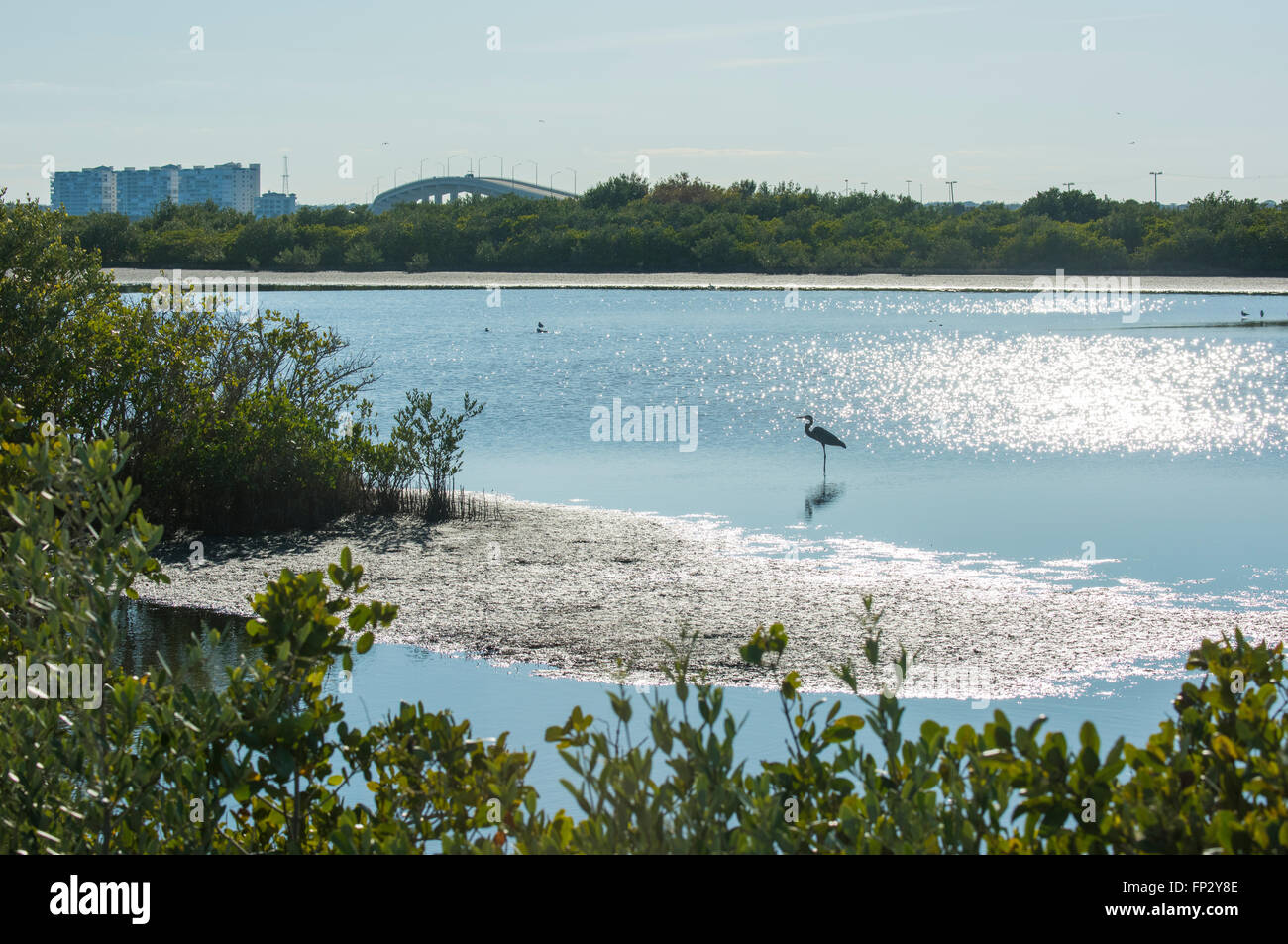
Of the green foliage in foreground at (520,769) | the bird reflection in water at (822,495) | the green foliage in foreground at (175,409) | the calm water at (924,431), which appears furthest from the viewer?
the bird reflection in water at (822,495)

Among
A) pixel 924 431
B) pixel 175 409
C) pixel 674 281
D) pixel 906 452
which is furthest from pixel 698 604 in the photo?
pixel 674 281

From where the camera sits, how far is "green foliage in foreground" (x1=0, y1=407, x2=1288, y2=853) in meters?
3.10

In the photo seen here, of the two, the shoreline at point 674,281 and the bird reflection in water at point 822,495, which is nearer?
the bird reflection in water at point 822,495

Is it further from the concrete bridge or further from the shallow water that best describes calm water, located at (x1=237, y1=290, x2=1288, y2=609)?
the concrete bridge

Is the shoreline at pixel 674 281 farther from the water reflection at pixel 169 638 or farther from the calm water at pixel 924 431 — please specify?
the water reflection at pixel 169 638

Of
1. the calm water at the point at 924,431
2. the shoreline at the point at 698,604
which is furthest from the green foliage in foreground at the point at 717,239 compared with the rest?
the shoreline at the point at 698,604

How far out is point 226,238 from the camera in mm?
103938

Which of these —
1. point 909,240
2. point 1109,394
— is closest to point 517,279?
point 909,240

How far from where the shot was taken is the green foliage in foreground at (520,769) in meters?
3.10

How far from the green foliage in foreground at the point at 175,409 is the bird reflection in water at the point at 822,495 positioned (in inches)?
221

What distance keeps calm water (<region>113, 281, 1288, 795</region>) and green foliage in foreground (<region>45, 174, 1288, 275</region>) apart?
1595 inches

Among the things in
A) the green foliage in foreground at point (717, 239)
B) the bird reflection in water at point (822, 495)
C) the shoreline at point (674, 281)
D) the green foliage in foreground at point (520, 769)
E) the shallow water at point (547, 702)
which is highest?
the green foliage in foreground at point (717, 239)

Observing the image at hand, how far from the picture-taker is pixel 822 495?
20.8 m

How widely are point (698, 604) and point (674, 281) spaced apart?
9189cm
